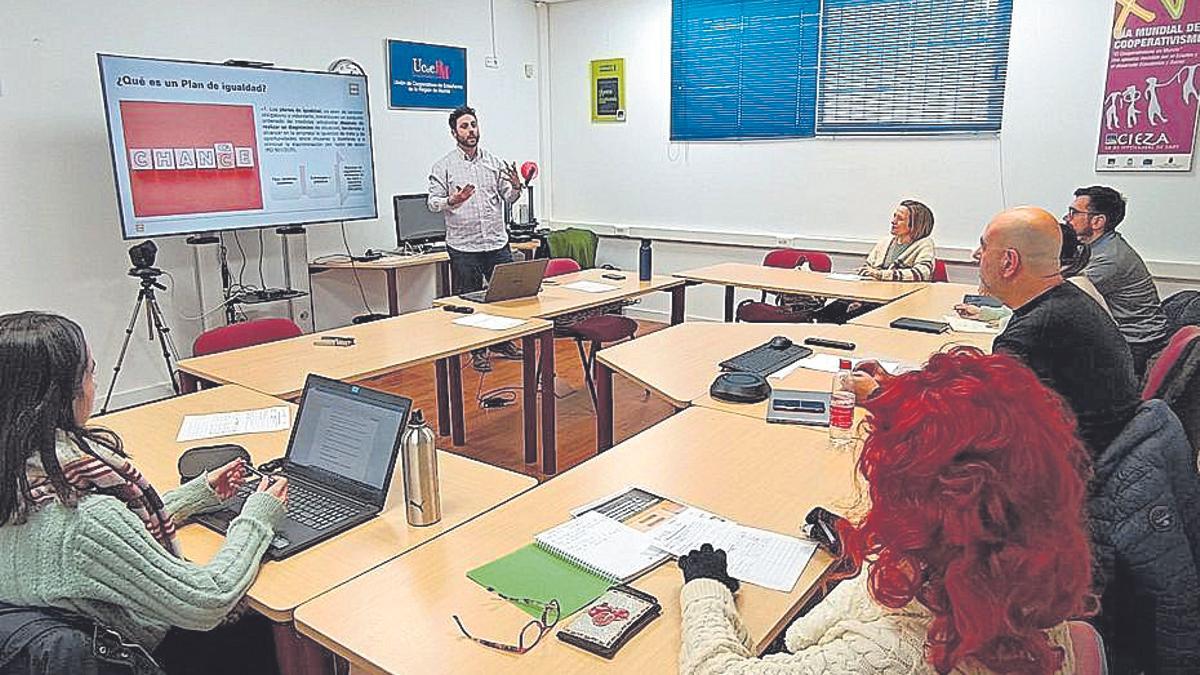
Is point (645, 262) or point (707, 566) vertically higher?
point (645, 262)

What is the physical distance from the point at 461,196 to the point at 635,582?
3.89m

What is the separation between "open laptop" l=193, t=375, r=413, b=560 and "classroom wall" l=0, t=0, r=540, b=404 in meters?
3.26

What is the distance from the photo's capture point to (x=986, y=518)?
0.96 metres

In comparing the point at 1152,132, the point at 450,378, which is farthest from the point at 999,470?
the point at 1152,132

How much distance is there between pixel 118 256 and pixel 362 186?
158cm

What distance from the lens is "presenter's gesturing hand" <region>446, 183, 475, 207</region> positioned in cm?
501

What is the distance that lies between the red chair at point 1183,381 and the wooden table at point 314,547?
7.08 ft

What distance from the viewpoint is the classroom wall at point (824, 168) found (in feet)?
16.3

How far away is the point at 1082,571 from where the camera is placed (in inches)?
38.7

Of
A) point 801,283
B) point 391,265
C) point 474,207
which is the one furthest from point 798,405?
point 391,265

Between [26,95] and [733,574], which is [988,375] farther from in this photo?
[26,95]

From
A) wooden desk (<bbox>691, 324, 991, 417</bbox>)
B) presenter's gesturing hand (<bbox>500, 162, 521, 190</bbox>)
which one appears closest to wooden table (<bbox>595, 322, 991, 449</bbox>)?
wooden desk (<bbox>691, 324, 991, 417</bbox>)

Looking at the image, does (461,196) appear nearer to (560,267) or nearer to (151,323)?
(560,267)

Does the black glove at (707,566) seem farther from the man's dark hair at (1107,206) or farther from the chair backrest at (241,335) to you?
the man's dark hair at (1107,206)
